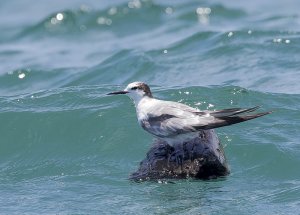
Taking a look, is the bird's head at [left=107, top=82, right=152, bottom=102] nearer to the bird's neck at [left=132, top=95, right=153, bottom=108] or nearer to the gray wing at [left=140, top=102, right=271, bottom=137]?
the bird's neck at [left=132, top=95, right=153, bottom=108]

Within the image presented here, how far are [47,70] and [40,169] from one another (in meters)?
7.45

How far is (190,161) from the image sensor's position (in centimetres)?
1016

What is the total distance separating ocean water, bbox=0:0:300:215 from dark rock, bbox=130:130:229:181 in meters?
0.13

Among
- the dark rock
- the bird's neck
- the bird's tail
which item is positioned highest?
the bird's neck

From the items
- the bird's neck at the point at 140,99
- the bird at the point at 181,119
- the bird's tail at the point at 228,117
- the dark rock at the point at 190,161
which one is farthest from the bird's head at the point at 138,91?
the bird's tail at the point at 228,117

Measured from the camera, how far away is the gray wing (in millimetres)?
9688

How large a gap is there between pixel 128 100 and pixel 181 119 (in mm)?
4305

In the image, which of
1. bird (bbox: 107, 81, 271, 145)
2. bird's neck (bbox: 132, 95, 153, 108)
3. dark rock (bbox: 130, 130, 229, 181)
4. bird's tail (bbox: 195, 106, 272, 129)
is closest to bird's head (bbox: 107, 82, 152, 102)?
bird's neck (bbox: 132, 95, 153, 108)

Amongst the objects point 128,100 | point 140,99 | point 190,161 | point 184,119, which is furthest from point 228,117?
point 128,100

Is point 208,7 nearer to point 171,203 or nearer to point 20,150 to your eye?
point 20,150

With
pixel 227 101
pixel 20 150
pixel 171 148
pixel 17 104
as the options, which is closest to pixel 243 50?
pixel 227 101

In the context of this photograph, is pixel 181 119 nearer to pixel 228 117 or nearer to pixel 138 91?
pixel 228 117

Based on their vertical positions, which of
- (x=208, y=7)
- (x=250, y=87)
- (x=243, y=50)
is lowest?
(x=250, y=87)

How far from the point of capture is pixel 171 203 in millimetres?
9727
